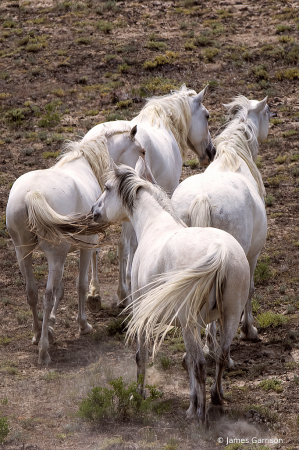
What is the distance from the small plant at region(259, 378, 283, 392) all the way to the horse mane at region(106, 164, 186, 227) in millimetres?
2153

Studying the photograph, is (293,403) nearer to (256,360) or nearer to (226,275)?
(256,360)

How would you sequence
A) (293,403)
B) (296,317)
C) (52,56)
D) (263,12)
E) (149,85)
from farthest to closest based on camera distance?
(263,12) → (52,56) → (149,85) → (296,317) → (293,403)

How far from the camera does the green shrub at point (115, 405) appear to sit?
4727 mm

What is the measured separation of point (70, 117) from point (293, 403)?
517 inches

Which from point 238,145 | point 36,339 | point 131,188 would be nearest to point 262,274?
point 238,145

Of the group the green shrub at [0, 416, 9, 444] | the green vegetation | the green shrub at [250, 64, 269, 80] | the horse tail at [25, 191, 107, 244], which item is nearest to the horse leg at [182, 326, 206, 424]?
the green shrub at [0, 416, 9, 444]

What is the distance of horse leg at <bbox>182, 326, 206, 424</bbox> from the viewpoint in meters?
4.34

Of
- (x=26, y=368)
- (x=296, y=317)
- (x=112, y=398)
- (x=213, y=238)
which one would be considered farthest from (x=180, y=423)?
(x=296, y=317)

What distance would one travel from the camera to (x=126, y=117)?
1591cm

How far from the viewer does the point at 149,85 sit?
58.1 ft

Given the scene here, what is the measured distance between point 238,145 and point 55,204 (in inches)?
96.0

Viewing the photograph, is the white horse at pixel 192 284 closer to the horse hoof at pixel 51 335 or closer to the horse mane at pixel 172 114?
the horse hoof at pixel 51 335

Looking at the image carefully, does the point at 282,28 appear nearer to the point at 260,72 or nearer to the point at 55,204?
the point at 260,72

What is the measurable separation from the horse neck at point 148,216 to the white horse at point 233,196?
33 centimetres
